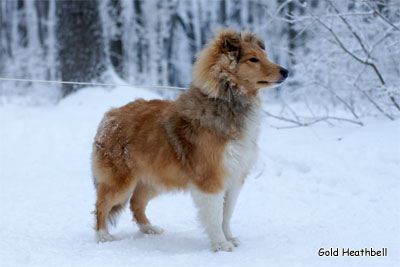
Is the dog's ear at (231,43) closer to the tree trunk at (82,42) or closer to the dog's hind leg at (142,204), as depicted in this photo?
the dog's hind leg at (142,204)

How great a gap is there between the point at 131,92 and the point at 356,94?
4908 mm

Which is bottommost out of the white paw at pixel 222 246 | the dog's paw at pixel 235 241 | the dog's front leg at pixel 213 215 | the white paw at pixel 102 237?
the white paw at pixel 102 237

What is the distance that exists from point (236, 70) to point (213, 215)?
1348mm

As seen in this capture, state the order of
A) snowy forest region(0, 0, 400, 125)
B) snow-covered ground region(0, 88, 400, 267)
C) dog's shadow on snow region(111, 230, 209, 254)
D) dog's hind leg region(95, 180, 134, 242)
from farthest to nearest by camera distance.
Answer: snowy forest region(0, 0, 400, 125) < dog's hind leg region(95, 180, 134, 242) < dog's shadow on snow region(111, 230, 209, 254) < snow-covered ground region(0, 88, 400, 267)

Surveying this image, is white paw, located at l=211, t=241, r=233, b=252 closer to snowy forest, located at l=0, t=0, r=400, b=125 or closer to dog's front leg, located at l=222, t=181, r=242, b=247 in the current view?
dog's front leg, located at l=222, t=181, r=242, b=247

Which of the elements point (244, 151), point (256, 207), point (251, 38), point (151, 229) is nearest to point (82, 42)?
point (256, 207)

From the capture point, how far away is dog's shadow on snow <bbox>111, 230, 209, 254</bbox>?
3992 millimetres

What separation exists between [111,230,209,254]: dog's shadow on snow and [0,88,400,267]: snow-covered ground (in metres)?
0.01

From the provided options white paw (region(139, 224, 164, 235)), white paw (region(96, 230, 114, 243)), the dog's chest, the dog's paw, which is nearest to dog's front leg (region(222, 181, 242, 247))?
the dog's paw

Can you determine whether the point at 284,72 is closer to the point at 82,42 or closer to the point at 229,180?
the point at 229,180

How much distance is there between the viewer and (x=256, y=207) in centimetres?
536

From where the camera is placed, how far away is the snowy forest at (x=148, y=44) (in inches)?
322

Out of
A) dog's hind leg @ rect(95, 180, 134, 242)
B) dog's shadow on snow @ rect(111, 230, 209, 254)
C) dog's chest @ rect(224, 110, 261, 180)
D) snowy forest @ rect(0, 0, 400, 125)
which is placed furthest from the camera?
snowy forest @ rect(0, 0, 400, 125)

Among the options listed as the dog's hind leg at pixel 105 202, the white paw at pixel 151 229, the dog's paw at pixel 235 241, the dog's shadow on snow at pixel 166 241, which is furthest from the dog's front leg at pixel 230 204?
the dog's hind leg at pixel 105 202
